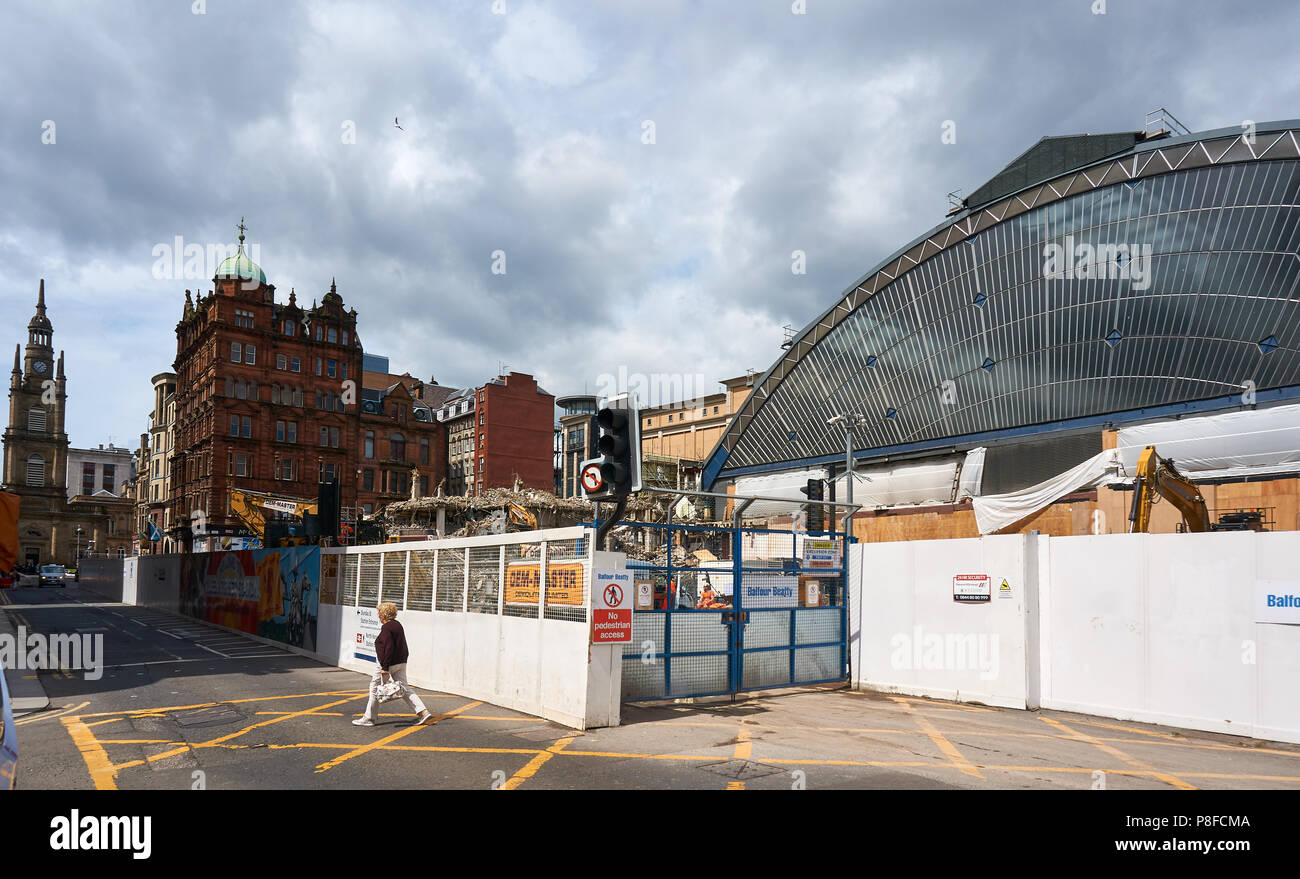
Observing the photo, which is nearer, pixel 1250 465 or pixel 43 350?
pixel 1250 465

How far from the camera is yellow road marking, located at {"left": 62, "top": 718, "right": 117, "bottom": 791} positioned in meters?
8.62

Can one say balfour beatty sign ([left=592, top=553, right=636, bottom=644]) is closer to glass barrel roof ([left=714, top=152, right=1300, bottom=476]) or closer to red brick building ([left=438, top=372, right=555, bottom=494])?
glass barrel roof ([left=714, top=152, right=1300, bottom=476])

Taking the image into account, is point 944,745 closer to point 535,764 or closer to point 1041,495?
point 535,764

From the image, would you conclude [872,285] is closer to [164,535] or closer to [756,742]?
[756,742]

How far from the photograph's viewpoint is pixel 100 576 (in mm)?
70000

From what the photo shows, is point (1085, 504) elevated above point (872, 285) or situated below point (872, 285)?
below

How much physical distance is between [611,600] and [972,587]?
7.25 metres

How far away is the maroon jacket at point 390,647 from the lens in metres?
12.1

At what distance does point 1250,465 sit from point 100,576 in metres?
79.3

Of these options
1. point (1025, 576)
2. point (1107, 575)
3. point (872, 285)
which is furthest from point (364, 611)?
point (872, 285)

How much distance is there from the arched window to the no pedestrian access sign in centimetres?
15322

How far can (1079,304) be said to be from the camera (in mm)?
38281

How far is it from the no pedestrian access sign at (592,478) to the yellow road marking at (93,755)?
6085mm

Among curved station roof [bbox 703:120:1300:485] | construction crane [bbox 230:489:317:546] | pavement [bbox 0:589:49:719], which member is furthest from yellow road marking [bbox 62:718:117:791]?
construction crane [bbox 230:489:317:546]
